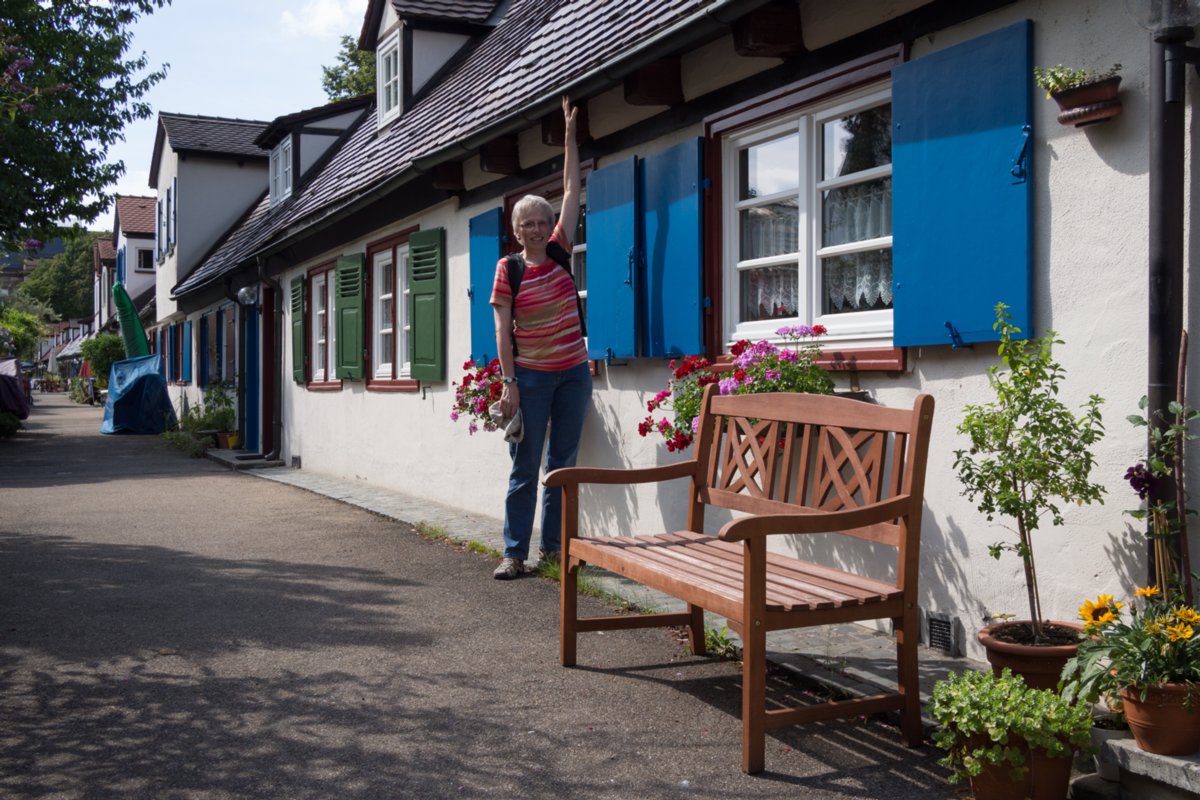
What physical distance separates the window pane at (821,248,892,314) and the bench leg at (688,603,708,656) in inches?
63.1

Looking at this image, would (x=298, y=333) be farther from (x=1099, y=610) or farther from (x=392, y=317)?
(x=1099, y=610)

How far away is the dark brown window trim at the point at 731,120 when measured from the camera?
5.21 metres

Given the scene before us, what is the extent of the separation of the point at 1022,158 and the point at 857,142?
1.23 m

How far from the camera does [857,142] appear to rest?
538cm


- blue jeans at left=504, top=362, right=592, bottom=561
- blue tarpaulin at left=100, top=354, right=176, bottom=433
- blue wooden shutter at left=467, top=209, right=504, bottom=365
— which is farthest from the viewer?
blue tarpaulin at left=100, top=354, right=176, bottom=433

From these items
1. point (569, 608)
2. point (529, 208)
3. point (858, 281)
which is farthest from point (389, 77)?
point (569, 608)

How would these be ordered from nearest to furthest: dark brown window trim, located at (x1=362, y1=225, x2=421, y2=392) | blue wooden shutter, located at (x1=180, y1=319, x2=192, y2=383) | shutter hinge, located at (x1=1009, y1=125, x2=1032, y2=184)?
shutter hinge, located at (x1=1009, y1=125, x2=1032, y2=184) < dark brown window trim, located at (x1=362, y1=225, x2=421, y2=392) < blue wooden shutter, located at (x1=180, y1=319, x2=192, y2=383)

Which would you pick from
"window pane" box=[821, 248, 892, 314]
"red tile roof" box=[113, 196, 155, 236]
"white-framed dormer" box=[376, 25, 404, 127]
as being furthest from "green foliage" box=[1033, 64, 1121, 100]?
"red tile roof" box=[113, 196, 155, 236]

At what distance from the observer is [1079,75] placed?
3955 millimetres

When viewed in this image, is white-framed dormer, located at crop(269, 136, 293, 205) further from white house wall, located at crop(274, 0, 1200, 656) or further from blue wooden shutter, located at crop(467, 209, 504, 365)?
white house wall, located at crop(274, 0, 1200, 656)

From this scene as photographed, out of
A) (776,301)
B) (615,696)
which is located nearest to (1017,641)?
(615,696)

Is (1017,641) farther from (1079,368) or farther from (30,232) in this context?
(30,232)

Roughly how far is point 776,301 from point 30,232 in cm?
1623

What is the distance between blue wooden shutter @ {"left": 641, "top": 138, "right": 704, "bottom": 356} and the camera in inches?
246
